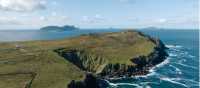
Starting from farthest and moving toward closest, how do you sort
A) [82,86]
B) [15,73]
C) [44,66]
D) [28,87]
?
[44,66], [15,73], [82,86], [28,87]

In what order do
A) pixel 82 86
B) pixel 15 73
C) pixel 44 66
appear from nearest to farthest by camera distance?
1. pixel 82 86
2. pixel 15 73
3. pixel 44 66

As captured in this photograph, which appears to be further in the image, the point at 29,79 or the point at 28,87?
the point at 29,79

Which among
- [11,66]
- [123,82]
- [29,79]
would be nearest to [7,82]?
[29,79]

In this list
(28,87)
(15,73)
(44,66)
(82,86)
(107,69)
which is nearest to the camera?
(28,87)

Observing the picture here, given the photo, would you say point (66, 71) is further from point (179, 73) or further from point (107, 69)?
point (179, 73)

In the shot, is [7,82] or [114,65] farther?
[114,65]

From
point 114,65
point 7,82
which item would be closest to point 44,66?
point 7,82

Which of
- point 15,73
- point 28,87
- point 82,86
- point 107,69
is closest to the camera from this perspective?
point 28,87

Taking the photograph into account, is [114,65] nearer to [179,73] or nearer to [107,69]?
[107,69]
